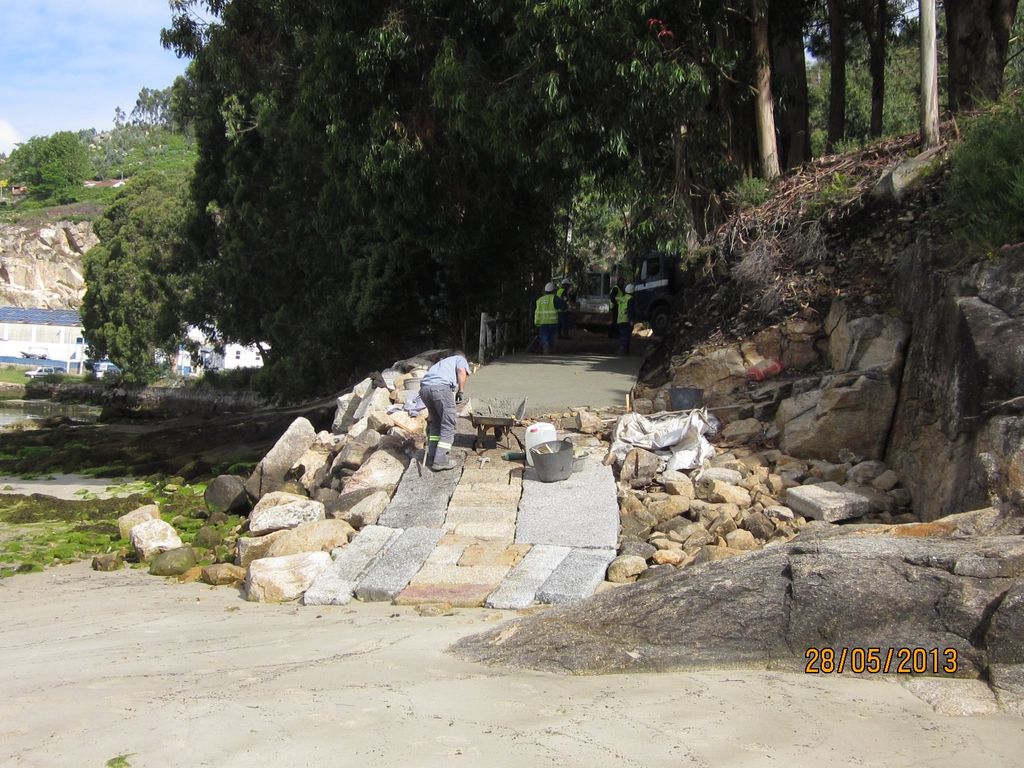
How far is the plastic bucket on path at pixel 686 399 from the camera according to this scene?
36.3 feet

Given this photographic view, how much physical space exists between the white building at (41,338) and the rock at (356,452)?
193 feet

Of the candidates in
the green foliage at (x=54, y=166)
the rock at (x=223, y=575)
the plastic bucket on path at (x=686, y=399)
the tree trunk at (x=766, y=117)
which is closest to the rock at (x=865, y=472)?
the plastic bucket on path at (x=686, y=399)

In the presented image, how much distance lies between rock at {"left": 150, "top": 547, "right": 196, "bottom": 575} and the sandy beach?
7.76 feet

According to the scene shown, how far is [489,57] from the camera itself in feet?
48.1

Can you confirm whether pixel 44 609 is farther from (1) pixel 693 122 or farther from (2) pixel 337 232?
Result: (2) pixel 337 232

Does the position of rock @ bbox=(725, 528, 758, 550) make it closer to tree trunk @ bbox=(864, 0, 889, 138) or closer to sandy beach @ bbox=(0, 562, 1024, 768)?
sandy beach @ bbox=(0, 562, 1024, 768)

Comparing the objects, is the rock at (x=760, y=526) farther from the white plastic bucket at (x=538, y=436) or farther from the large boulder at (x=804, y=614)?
the large boulder at (x=804, y=614)

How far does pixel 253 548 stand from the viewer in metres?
8.48

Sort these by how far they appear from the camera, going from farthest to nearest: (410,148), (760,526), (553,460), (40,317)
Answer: (40,317), (410,148), (553,460), (760,526)

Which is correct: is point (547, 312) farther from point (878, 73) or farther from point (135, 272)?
point (135, 272)

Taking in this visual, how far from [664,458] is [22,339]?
219ft

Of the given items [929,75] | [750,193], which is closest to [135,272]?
[750,193]

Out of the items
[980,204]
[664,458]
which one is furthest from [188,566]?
[980,204]

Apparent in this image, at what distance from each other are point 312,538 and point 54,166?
114659mm
